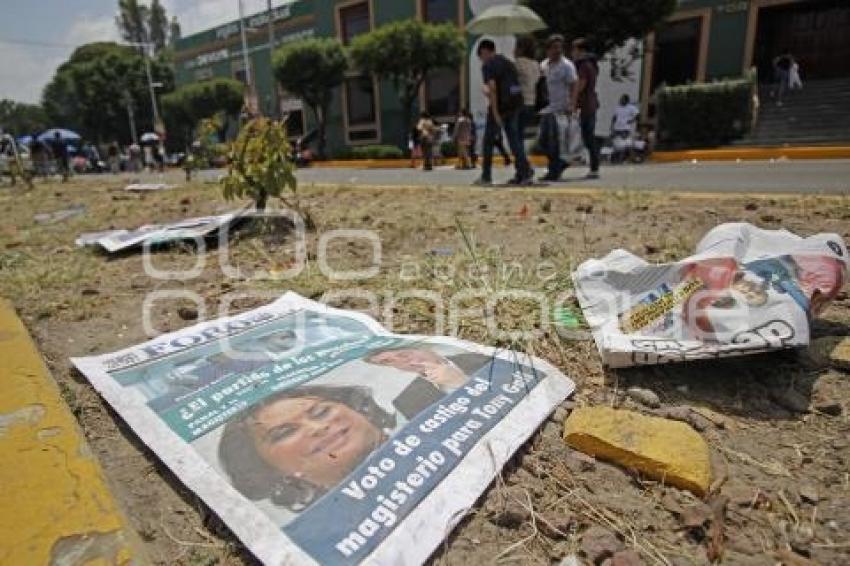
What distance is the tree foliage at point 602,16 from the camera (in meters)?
12.6

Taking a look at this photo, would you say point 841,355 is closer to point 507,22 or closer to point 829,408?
point 829,408

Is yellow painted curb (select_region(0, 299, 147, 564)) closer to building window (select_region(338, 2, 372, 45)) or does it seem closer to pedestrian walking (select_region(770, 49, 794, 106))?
pedestrian walking (select_region(770, 49, 794, 106))

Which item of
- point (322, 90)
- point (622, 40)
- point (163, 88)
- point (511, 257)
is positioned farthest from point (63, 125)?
point (511, 257)

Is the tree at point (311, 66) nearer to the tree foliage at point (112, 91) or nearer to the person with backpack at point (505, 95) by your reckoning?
the person with backpack at point (505, 95)

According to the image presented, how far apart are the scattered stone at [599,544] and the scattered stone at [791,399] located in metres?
0.62

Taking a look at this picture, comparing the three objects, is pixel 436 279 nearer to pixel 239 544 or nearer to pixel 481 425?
pixel 481 425

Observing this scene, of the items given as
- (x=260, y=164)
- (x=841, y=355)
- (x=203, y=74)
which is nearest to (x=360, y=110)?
(x=203, y=74)

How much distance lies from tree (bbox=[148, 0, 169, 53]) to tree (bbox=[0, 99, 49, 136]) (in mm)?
28633

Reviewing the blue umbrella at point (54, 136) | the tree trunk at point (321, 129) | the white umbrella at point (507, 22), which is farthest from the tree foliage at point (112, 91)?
the white umbrella at point (507, 22)

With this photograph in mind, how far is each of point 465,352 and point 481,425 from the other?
34 centimetres

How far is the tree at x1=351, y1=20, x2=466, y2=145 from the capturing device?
17875mm

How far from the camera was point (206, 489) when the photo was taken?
3.28 feet

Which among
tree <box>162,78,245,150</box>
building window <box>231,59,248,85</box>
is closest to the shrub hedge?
tree <box>162,78,245,150</box>

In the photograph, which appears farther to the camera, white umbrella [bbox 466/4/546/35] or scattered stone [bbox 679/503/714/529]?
white umbrella [bbox 466/4/546/35]
